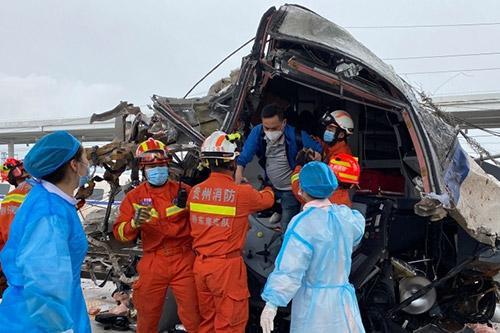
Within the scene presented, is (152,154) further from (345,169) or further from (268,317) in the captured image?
(268,317)

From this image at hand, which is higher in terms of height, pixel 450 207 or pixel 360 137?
pixel 360 137

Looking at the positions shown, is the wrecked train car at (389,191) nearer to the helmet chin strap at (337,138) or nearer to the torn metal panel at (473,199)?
the torn metal panel at (473,199)

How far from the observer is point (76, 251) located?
249 centimetres

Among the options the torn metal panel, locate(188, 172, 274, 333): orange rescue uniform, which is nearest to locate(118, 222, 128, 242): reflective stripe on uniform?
locate(188, 172, 274, 333): orange rescue uniform

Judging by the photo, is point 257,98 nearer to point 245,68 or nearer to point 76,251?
point 245,68

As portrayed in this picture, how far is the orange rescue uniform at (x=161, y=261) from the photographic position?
4004 mm

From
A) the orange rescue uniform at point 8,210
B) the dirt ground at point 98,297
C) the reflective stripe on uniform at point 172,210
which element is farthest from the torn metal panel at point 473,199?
the dirt ground at point 98,297

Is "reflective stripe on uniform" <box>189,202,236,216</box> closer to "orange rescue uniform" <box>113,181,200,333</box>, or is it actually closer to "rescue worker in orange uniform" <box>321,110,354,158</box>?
"orange rescue uniform" <box>113,181,200,333</box>

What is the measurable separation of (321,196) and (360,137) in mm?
3024

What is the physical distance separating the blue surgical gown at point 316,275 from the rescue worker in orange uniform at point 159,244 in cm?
113

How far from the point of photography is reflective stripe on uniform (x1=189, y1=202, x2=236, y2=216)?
12.3 ft

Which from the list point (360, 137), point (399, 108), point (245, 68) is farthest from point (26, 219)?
point (360, 137)

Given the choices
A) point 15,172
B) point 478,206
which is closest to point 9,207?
point 15,172

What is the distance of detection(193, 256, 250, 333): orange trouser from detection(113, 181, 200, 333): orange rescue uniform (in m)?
Result: 0.26
